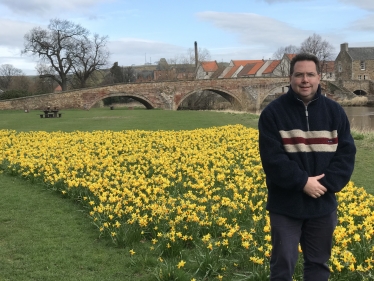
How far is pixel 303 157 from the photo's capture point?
279 centimetres

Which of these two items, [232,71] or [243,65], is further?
[243,65]

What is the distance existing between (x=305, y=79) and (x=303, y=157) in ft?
1.68

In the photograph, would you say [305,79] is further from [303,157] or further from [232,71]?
[232,71]

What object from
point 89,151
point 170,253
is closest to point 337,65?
point 89,151

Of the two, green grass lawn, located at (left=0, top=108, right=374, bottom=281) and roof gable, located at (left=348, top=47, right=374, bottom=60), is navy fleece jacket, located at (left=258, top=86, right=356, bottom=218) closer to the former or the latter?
green grass lawn, located at (left=0, top=108, right=374, bottom=281)

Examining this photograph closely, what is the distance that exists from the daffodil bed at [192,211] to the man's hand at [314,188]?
1.01 m

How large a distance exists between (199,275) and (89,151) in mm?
6436

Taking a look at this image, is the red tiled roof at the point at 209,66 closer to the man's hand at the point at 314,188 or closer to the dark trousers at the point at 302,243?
the dark trousers at the point at 302,243

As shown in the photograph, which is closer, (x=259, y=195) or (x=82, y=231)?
(x=82, y=231)

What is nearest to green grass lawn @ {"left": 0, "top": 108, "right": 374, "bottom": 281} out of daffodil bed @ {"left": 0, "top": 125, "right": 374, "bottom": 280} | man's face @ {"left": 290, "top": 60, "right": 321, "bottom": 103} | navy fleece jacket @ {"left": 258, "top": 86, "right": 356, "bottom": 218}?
daffodil bed @ {"left": 0, "top": 125, "right": 374, "bottom": 280}

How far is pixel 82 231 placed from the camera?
5215 millimetres

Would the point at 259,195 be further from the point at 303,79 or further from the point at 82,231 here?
the point at 303,79

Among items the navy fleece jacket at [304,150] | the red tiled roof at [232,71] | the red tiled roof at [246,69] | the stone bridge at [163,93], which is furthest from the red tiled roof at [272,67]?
the navy fleece jacket at [304,150]

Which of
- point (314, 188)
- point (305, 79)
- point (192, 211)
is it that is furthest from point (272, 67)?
point (314, 188)
